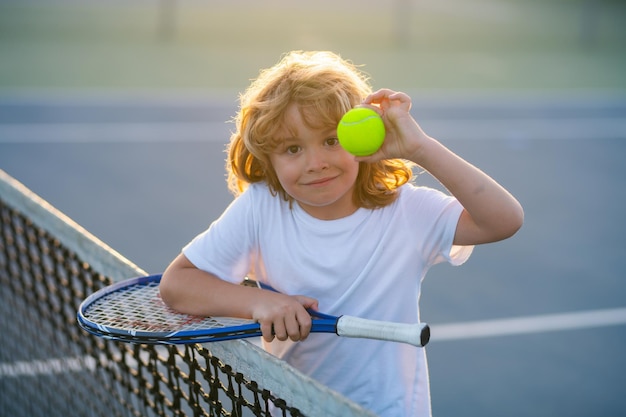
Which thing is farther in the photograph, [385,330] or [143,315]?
[143,315]

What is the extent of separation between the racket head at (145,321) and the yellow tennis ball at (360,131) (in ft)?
1.53

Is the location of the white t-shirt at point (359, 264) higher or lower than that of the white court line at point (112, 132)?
lower

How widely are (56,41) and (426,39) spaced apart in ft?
20.4

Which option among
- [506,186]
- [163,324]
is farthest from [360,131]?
[506,186]

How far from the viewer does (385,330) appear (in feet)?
5.95

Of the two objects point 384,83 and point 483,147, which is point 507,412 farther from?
point 384,83

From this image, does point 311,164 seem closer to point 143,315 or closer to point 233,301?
point 233,301

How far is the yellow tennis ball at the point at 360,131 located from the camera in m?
1.94

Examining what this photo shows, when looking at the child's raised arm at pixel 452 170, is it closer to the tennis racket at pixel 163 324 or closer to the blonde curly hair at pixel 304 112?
the blonde curly hair at pixel 304 112

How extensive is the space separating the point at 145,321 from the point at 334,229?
55cm

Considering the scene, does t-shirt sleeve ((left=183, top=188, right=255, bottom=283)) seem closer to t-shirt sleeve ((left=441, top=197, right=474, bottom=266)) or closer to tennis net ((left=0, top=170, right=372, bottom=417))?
tennis net ((left=0, top=170, right=372, bottom=417))

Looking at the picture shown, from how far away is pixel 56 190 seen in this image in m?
7.85

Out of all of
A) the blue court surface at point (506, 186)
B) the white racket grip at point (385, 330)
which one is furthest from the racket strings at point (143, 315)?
the blue court surface at point (506, 186)

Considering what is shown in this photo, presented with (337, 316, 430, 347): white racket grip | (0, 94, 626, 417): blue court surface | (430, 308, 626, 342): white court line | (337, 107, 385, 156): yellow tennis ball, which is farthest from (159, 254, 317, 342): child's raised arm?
(430, 308, 626, 342): white court line
